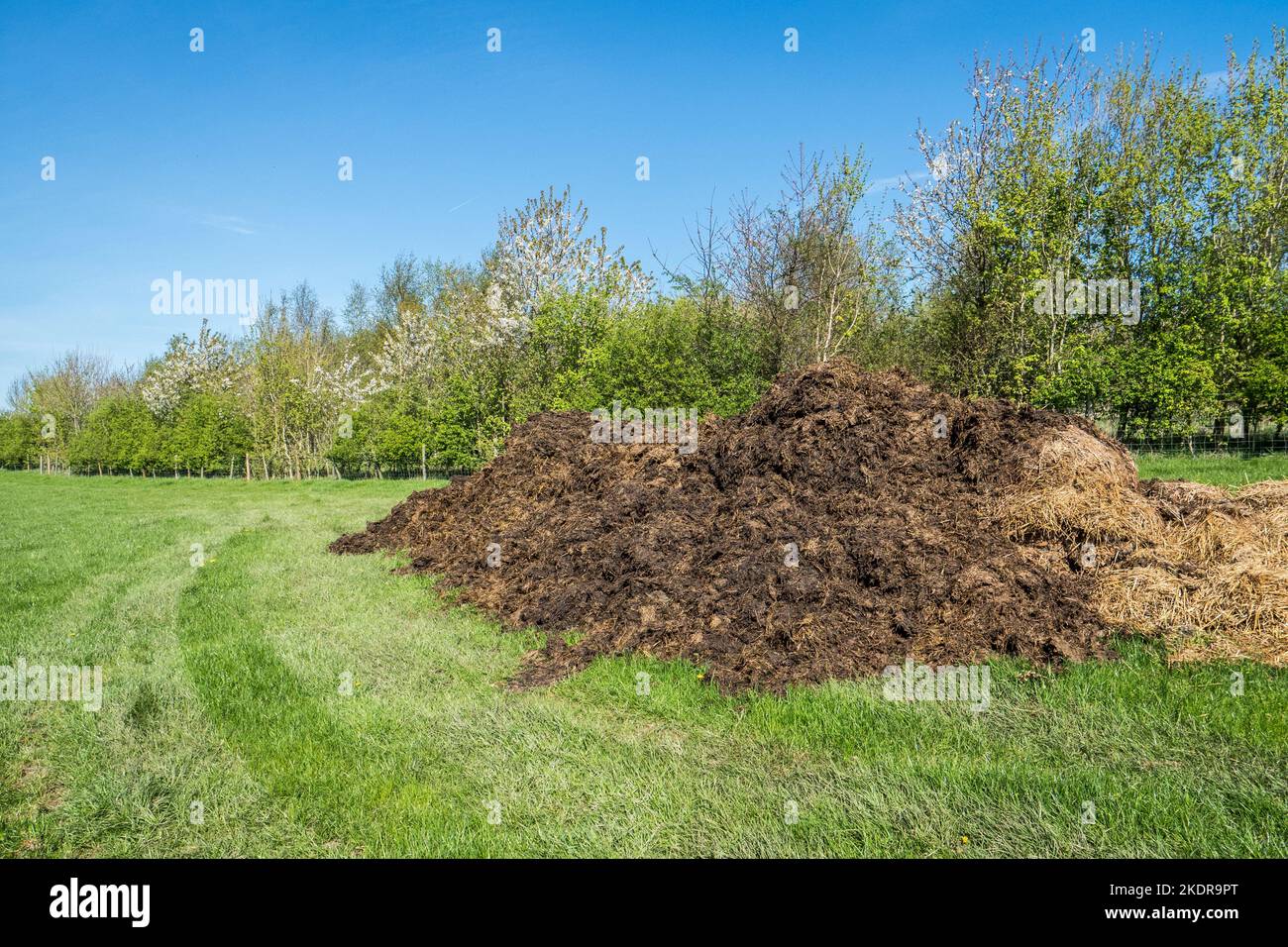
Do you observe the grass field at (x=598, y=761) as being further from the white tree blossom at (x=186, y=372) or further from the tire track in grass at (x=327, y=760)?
the white tree blossom at (x=186, y=372)

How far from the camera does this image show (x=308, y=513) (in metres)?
17.2

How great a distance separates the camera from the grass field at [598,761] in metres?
3.18

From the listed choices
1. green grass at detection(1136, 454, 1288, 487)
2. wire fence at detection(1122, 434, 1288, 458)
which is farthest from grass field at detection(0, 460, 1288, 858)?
wire fence at detection(1122, 434, 1288, 458)

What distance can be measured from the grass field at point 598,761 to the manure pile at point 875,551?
0.40 m

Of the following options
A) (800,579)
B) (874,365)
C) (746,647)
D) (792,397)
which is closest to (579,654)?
(746,647)

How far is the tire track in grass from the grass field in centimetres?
2

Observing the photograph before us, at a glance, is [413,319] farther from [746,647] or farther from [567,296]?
[746,647]

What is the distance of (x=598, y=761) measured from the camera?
3.95 m

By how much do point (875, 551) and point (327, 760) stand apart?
4.22 meters

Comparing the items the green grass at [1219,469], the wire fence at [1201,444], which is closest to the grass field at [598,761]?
the green grass at [1219,469]

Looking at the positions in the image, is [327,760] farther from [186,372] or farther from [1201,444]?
[186,372]

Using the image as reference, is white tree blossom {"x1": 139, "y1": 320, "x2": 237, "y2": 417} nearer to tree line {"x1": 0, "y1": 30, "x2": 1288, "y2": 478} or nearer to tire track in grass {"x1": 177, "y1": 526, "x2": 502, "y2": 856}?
tree line {"x1": 0, "y1": 30, "x2": 1288, "y2": 478}

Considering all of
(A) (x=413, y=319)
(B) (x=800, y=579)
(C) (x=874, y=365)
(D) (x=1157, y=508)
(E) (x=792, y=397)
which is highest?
(A) (x=413, y=319)
